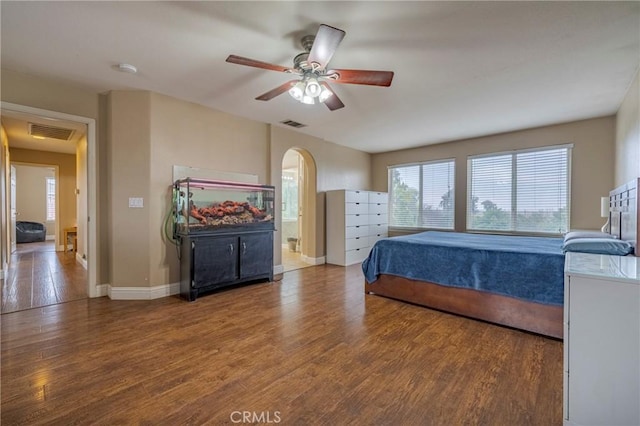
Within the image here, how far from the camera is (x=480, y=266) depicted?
2713 mm

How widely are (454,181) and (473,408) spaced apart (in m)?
4.74

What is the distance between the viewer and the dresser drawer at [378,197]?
19.5 feet

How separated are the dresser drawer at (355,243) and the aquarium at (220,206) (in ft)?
5.80

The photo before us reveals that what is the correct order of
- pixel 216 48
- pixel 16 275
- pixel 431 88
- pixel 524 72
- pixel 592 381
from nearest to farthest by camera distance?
pixel 592 381
pixel 216 48
pixel 524 72
pixel 431 88
pixel 16 275

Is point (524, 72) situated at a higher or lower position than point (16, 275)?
higher

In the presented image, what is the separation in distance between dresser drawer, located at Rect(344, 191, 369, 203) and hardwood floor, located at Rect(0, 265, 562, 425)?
8.60ft

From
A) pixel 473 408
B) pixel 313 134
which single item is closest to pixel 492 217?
pixel 313 134

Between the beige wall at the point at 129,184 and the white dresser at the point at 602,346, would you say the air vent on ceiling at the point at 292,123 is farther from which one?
the white dresser at the point at 602,346

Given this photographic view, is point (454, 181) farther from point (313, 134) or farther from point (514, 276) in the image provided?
point (514, 276)

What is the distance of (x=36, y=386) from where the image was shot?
1.70m

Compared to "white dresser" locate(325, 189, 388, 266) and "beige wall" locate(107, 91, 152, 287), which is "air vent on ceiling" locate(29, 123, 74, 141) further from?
"white dresser" locate(325, 189, 388, 266)

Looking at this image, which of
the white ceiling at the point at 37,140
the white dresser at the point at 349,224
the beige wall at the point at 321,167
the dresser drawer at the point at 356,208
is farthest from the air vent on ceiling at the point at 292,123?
the white ceiling at the point at 37,140

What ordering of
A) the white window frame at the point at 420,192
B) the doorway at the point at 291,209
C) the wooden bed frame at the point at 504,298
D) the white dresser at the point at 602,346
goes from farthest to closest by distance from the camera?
1. the doorway at the point at 291,209
2. the white window frame at the point at 420,192
3. the wooden bed frame at the point at 504,298
4. the white dresser at the point at 602,346

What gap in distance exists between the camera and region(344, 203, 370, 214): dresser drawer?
5355 millimetres
